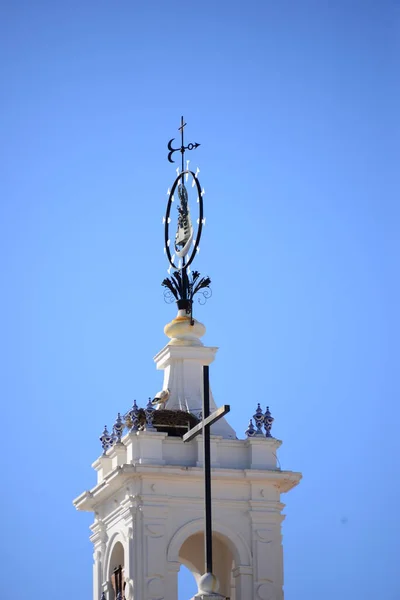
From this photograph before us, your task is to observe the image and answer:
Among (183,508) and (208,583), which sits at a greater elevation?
(183,508)

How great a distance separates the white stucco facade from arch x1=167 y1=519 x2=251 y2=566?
22 millimetres

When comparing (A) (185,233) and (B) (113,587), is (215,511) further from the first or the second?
(A) (185,233)

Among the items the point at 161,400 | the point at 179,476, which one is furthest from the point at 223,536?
the point at 161,400

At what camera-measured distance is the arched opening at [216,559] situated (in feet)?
139

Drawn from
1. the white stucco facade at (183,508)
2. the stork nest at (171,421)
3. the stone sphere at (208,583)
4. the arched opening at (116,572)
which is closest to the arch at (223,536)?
the white stucco facade at (183,508)

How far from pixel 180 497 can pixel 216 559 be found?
2932mm

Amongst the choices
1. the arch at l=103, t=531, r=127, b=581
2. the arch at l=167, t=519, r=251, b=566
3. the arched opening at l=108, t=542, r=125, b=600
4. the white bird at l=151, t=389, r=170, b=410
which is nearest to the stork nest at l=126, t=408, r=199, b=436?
the white bird at l=151, t=389, r=170, b=410

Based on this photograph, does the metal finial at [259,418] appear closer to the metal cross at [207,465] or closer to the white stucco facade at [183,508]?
the white stucco facade at [183,508]

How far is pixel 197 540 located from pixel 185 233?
23.8ft

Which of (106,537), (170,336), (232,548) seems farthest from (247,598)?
(170,336)

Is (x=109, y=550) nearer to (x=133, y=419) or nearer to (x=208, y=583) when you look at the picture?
(x=133, y=419)

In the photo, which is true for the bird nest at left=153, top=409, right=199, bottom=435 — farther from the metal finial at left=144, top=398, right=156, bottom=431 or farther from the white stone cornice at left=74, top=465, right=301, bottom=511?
the white stone cornice at left=74, top=465, right=301, bottom=511

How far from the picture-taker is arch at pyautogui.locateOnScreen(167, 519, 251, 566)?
1599 inches

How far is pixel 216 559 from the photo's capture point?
141 feet
